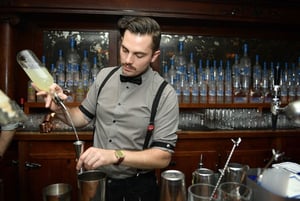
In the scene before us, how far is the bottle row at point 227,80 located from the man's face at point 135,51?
1.37 m

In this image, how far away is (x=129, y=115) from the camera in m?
1.48

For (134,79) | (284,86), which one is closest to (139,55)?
(134,79)

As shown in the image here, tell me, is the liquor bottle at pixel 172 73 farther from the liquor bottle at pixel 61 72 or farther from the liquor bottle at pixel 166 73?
the liquor bottle at pixel 61 72

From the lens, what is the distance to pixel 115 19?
8.70 feet

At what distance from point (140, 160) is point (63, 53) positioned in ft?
6.36

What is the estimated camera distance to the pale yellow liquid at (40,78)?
1207 mm

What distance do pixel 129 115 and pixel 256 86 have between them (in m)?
1.95

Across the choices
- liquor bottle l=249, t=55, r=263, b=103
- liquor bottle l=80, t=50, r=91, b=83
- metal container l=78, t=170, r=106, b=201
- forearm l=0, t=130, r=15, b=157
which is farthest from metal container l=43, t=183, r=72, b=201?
liquor bottle l=249, t=55, r=263, b=103

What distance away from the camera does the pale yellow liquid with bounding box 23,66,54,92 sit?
1.21 metres

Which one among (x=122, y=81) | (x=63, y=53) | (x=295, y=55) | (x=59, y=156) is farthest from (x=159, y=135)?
(x=295, y=55)

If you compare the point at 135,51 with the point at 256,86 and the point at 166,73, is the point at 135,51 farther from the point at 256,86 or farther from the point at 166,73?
the point at 256,86

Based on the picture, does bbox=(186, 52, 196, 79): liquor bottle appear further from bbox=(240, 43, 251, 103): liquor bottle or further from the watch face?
the watch face

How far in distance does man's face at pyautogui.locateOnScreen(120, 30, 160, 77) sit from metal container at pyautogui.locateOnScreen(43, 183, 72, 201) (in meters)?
0.70

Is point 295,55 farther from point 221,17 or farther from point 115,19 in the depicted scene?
point 115,19
